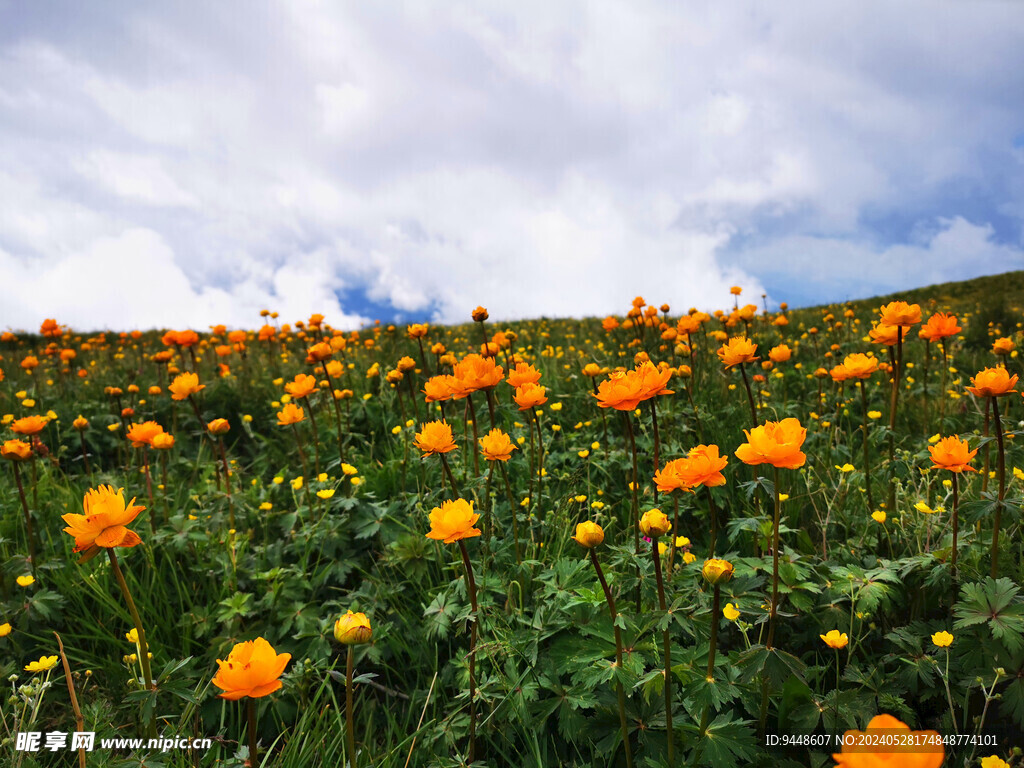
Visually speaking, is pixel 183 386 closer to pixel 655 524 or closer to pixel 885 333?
pixel 655 524

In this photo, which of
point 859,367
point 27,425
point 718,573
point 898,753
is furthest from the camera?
point 27,425

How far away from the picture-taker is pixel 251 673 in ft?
3.58

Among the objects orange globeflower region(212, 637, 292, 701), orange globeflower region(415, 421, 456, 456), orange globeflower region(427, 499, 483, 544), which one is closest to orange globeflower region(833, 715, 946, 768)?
orange globeflower region(427, 499, 483, 544)

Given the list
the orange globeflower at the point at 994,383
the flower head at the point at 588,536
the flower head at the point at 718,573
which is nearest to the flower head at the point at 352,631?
the flower head at the point at 588,536

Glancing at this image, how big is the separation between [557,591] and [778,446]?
2.82 feet

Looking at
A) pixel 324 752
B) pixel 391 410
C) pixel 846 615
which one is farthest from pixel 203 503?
pixel 846 615

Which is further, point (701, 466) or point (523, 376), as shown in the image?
point (523, 376)

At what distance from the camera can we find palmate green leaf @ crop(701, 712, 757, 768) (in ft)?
4.23

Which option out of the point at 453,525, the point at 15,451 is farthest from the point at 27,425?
the point at 453,525

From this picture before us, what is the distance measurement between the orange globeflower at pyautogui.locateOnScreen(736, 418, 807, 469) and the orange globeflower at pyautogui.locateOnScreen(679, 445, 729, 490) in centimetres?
7

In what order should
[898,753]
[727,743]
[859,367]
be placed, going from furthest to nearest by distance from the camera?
[859,367] → [727,743] → [898,753]

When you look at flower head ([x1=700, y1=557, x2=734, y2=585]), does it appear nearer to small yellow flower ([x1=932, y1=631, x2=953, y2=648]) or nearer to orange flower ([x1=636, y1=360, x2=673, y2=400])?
orange flower ([x1=636, y1=360, x2=673, y2=400])

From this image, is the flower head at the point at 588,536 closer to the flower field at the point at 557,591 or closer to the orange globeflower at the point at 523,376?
the flower field at the point at 557,591

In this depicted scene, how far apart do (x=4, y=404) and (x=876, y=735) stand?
7154mm
